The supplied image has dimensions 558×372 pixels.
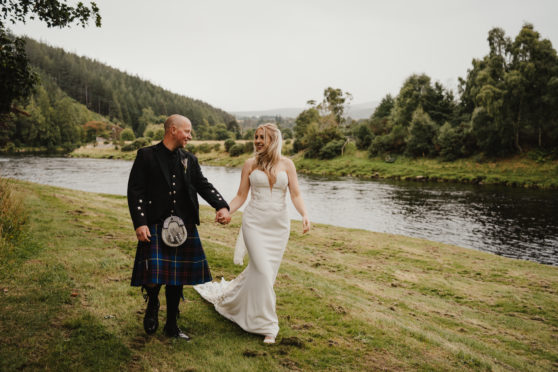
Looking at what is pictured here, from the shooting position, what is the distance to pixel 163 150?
404 cm

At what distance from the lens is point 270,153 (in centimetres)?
461

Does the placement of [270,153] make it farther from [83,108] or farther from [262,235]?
[83,108]

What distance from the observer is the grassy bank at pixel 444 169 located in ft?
118

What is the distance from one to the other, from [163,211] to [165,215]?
6cm

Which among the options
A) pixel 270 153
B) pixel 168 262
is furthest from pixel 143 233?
pixel 270 153

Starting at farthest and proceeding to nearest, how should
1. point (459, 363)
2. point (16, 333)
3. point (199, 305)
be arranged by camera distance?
point (199, 305) < point (459, 363) < point (16, 333)

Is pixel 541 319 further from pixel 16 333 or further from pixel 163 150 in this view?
pixel 16 333

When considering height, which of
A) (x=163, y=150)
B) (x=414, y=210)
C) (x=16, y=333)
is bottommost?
(x=414, y=210)

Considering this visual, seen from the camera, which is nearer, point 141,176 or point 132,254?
point 141,176

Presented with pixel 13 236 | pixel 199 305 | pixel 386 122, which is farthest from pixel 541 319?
pixel 386 122

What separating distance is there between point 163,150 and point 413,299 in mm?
6589

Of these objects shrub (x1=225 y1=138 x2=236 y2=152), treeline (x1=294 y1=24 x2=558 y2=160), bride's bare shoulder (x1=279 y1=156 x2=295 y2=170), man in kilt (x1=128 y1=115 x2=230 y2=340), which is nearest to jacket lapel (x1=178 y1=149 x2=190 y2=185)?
man in kilt (x1=128 y1=115 x2=230 y2=340)

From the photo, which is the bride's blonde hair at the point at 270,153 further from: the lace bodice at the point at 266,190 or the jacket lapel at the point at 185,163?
the jacket lapel at the point at 185,163

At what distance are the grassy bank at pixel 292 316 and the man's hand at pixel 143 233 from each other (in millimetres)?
1293
